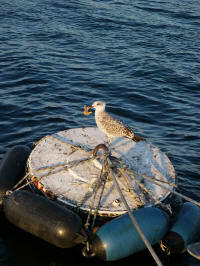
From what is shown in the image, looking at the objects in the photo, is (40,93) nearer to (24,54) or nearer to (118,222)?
(24,54)

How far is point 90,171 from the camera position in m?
9.13

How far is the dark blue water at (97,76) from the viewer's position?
12102mm

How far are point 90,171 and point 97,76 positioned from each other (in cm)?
1023

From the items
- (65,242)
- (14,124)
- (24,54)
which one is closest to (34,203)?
(65,242)

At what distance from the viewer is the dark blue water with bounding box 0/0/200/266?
39.7ft

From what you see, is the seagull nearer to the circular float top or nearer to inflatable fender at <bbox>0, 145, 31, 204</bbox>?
the circular float top

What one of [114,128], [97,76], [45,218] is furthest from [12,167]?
[97,76]

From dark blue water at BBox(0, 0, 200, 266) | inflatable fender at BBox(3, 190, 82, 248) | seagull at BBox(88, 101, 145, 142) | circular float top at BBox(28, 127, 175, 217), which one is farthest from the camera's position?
dark blue water at BBox(0, 0, 200, 266)

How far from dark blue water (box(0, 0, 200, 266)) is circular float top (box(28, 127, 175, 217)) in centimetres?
123

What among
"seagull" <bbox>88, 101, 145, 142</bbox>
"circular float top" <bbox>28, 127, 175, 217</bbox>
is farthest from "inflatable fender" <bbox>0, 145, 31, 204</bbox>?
"seagull" <bbox>88, 101, 145, 142</bbox>

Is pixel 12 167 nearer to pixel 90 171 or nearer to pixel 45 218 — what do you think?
pixel 90 171

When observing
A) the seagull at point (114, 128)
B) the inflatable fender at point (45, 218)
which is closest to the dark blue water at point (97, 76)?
the inflatable fender at point (45, 218)

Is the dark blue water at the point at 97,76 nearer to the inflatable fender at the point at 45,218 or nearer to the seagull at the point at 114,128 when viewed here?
the inflatable fender at the point at 45,218

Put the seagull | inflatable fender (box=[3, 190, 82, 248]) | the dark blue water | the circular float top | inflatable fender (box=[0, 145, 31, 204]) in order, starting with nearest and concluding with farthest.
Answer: inflatable fender (box=[3, 190, 82, 248]) < the circular float top < inflatable fender (box=[0, 145, 31, 204]) < the seagull < the dark blue water
